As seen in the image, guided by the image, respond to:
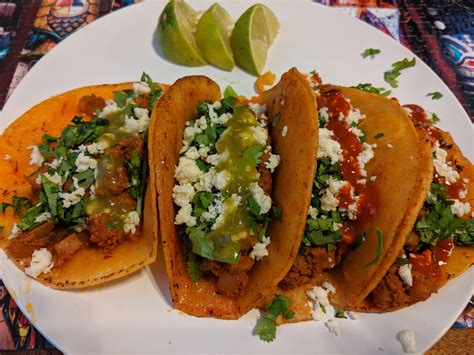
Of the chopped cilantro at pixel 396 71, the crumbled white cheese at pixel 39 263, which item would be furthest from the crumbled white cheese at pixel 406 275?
the crumbled white cheese at pixel 39 263

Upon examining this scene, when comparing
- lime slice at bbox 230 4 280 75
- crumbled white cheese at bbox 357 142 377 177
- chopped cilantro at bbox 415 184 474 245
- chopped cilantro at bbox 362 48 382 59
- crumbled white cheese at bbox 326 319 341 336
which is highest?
lime slice at bbox 230 4 280 75

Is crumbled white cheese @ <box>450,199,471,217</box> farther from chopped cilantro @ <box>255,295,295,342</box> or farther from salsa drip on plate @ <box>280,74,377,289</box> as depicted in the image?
chopped cilantro @ <box>255,295,295,342</box>

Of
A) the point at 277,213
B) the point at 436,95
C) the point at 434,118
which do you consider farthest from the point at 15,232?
the point at 436,95

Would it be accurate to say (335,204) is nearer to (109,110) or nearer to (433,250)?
(433,250)

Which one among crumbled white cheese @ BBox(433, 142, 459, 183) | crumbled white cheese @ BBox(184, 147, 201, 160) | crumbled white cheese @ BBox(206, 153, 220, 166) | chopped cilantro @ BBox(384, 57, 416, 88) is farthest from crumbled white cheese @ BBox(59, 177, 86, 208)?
chopped cilantro @ BBox(384, 57, 416, 88)

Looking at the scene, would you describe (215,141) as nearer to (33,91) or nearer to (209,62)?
(209,62)

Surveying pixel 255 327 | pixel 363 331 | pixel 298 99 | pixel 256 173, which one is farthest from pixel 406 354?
pixel 298 99

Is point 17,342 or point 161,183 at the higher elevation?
point 161,183
